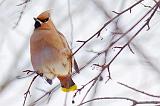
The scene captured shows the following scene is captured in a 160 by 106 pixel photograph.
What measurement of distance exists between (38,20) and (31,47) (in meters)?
0.04

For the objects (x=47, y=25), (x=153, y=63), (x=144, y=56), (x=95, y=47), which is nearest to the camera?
(x=47, y=25)

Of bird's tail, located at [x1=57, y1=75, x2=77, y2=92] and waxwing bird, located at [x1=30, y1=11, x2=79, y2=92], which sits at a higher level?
waxwing bird, located at [x1=30, y1=11, x2=79, y2=92]

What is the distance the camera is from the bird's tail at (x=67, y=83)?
0.70 m

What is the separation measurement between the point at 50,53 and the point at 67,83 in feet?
0.20

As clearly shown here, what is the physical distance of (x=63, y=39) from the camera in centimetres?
68

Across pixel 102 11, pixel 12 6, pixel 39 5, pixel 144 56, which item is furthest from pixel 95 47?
pixel 12 6

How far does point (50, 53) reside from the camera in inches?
26.4

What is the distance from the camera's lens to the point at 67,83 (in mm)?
696

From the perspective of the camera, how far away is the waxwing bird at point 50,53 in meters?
0.66

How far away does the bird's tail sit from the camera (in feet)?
2.28

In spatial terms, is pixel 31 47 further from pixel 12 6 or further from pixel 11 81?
pixel 12 6

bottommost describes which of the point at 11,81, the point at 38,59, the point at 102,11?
the point at 11,81

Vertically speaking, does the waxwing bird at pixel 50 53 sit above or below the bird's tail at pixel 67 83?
above

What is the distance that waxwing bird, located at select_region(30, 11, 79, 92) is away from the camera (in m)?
0.66
